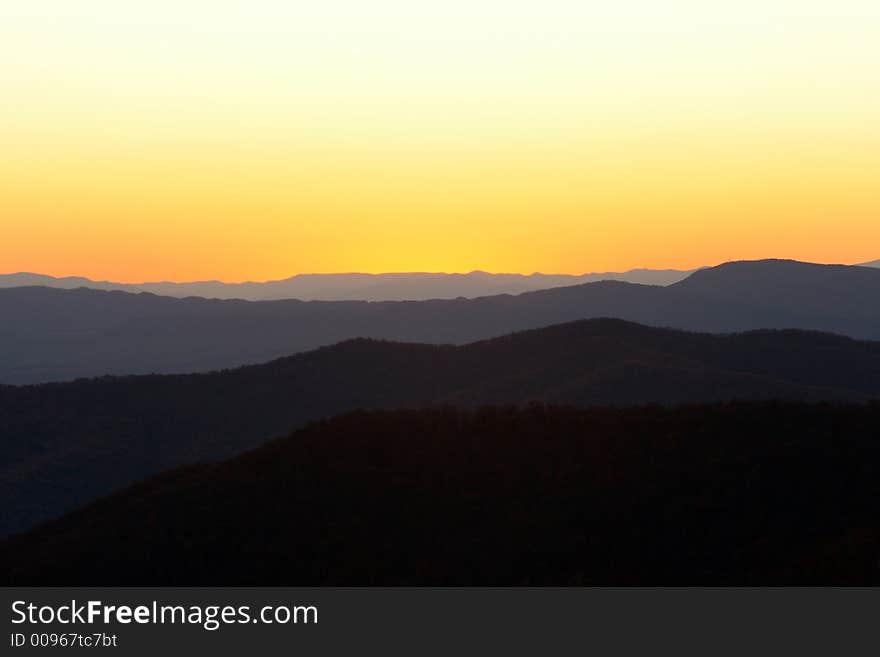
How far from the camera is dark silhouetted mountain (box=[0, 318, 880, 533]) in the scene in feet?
201

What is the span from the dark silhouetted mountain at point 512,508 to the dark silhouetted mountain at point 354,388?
26922 mm

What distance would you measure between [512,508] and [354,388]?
169 feet

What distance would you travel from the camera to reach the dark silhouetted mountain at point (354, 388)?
6131 centimetres

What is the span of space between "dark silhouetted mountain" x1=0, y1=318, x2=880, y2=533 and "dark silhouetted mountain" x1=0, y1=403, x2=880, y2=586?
1060 inches

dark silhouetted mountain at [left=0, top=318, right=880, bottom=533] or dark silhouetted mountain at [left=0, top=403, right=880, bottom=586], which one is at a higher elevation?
dark silhouetted mountain at [left=0, top=318, right=880, bottom=533]

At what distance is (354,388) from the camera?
251 ft

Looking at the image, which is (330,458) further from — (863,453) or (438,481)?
(863,453)

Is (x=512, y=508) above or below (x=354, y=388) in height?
below

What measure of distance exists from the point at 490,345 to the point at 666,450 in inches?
2129

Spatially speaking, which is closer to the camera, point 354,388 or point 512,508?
point 512,508

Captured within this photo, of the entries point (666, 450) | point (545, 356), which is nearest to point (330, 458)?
point (666, 450)

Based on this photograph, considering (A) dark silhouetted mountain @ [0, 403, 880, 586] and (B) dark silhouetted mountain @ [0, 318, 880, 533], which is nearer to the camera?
(A) dark silhouetted mountain @ [0, 403, 880, 586]
